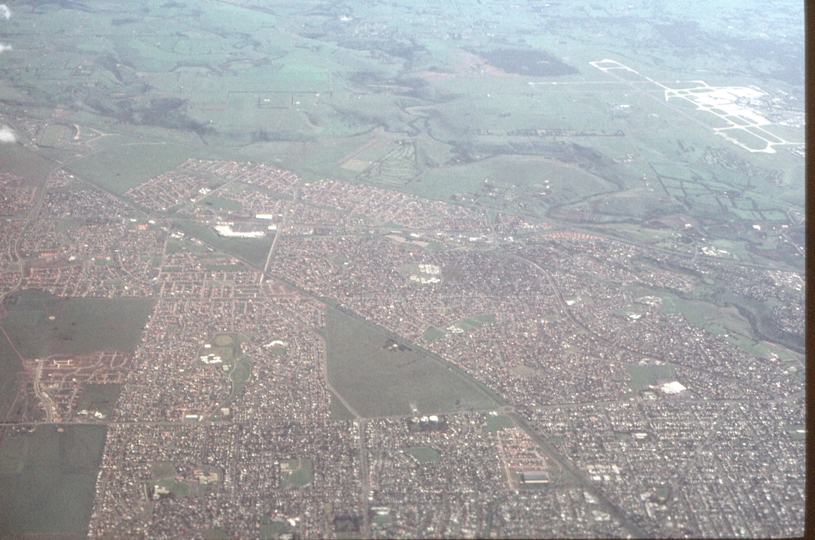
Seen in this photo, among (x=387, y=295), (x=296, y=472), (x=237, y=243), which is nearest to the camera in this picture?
(x=296, y=472)

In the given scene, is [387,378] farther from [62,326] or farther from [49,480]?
[62,326]

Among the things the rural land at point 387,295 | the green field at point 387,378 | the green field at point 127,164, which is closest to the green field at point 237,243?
the rural land at point 387,295

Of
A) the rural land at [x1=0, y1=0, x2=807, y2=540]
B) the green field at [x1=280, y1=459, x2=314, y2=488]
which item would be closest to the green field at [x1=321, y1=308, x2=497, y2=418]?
the rural land at [x1=0, y1=0, x2=807, y2=540]

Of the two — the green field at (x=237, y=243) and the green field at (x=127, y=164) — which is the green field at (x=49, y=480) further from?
the green field at (x=127, y=164)

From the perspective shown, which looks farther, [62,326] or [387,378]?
[62,326]

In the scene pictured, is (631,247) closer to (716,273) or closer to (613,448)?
(716,273)

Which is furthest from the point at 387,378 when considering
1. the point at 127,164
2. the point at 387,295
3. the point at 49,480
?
the point at 127,164
